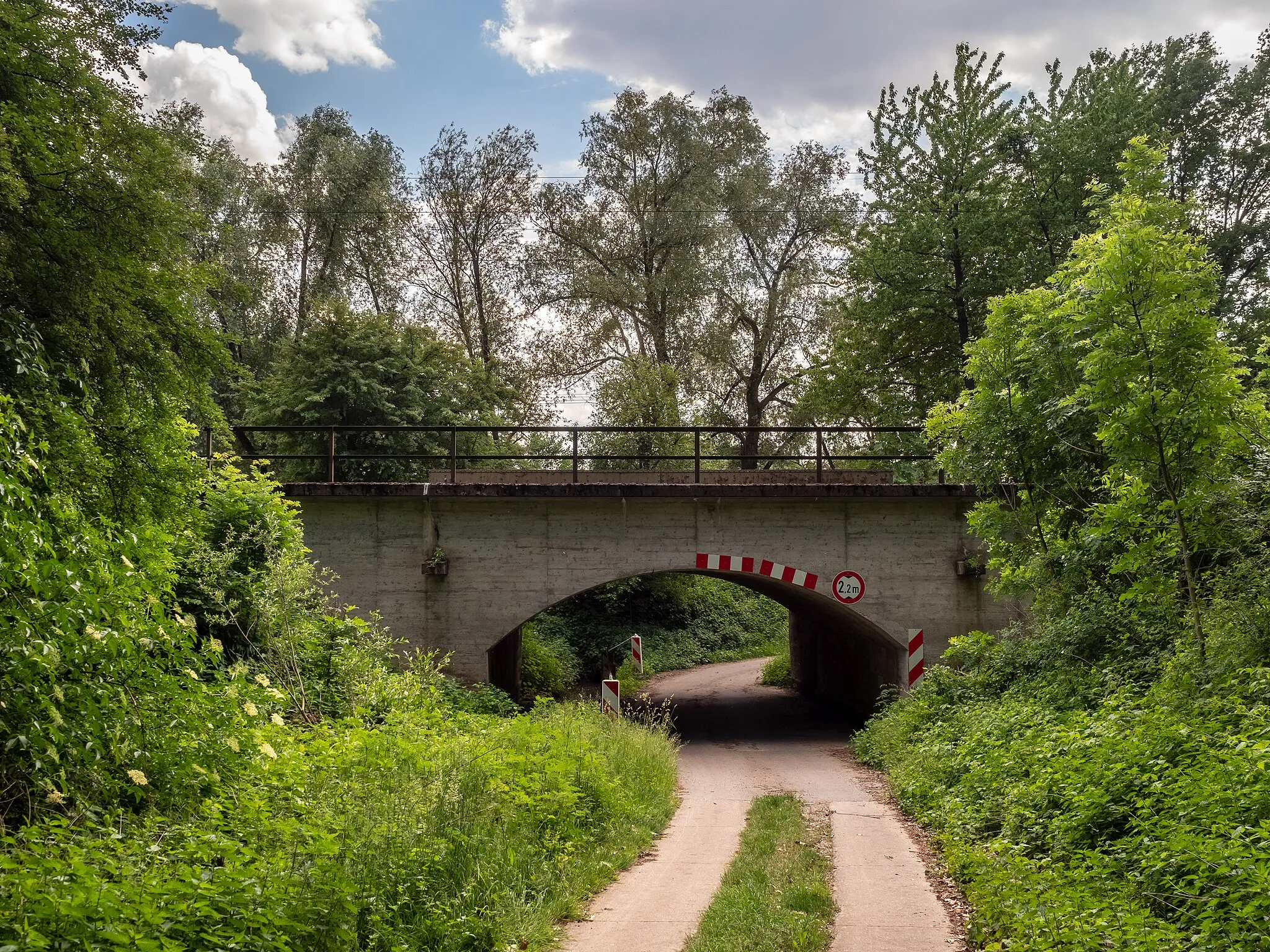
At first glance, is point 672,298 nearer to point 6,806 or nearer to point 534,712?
point 534,712

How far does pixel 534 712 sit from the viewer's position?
38.7 ft

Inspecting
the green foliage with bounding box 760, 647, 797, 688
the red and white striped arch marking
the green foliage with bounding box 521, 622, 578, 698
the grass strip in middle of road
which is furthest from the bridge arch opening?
the grass strip in middle of road

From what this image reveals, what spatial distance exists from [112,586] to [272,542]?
4.41 m

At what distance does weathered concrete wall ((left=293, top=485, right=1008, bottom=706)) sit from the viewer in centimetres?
1505

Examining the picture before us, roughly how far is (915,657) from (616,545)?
5113 millimetres

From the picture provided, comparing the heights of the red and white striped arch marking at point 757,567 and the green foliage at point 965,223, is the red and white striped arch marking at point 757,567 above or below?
below

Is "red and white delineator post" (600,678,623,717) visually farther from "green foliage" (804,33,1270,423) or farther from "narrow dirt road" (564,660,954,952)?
"green foliage" (804,33,1270,423)

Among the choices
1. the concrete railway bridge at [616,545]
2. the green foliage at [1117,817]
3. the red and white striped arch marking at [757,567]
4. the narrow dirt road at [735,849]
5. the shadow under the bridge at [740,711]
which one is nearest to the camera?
the green foliage at [1117,817]

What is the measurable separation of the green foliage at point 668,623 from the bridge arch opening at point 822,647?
551 centimetres

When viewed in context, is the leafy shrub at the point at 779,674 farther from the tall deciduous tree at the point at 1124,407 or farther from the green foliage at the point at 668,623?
the tall deciduous tree at the point at 1124,407

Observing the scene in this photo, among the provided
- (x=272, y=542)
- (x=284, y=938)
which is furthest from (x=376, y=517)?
(x=284, y=938)

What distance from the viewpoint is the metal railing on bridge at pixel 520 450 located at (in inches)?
594

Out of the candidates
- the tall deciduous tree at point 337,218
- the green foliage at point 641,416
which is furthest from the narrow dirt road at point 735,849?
the tall deciduous tree at point 337,218

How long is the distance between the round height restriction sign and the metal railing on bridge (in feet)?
5.36
